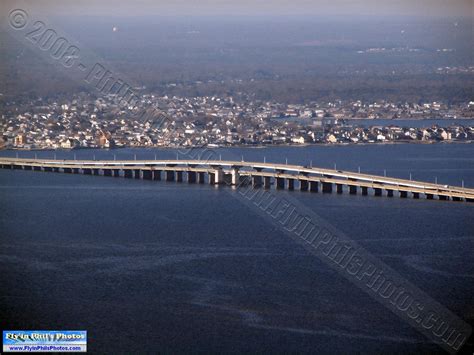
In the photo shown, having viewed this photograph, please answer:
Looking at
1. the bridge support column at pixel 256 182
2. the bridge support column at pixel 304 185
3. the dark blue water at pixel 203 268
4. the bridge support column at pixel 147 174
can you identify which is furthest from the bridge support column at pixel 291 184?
the bridge support column at pixel 147 174

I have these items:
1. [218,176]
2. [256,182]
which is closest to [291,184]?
[256,182]

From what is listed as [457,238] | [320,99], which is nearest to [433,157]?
[457,238]

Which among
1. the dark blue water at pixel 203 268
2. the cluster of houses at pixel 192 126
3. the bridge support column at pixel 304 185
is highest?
the dark blue water at pixel 203 268

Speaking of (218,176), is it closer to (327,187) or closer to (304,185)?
(304,185)

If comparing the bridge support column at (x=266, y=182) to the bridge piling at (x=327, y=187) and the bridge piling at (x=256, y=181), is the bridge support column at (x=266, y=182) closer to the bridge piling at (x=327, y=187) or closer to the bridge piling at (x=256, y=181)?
the bridge piling at (x=256, y=181)

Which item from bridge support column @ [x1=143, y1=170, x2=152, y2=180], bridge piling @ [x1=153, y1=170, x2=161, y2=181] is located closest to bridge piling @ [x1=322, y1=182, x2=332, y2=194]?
bridge piling @ [x1=153, y1=170, x2=161, y2=181]

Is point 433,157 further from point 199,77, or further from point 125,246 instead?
point 199,77
